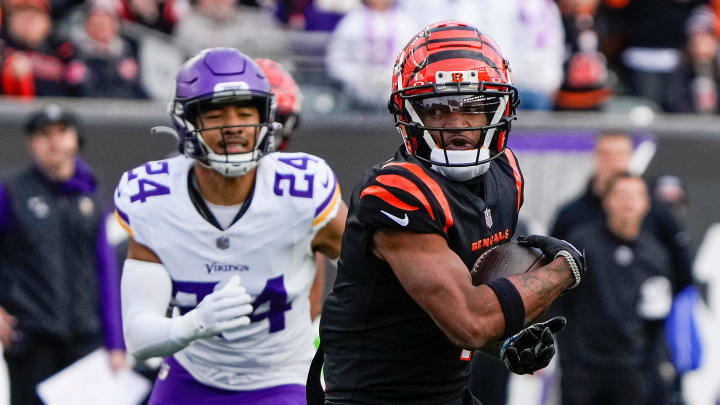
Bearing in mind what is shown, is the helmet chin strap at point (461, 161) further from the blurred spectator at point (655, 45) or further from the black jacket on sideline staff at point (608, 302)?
the blurred spectator at point (655, 45)

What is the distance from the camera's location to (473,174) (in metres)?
3.34

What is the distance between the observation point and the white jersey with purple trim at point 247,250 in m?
4.07

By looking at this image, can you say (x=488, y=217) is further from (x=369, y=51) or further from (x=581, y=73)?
(x=581, y=73)

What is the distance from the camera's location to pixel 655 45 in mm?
9805

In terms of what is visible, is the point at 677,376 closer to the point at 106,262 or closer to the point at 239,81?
the point at 106,262

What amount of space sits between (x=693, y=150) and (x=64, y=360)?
4596 mm

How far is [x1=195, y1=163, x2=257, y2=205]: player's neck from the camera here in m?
4.14

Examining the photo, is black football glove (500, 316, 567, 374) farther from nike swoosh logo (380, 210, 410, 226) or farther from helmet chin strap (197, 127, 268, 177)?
helmet chin strap (197, 127, 268, 177)

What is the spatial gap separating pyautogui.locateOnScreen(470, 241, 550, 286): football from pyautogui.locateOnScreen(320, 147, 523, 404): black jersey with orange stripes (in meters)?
0.04

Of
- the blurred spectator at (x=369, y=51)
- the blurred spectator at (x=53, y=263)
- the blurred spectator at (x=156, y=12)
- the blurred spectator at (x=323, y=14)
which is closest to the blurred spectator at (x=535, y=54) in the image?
the blurred spectator at (x=369, y=51)

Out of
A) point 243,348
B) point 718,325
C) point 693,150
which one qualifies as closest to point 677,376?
point 718,325

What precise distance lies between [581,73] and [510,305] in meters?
5.90

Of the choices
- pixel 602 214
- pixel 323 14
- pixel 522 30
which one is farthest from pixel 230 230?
pixel 522 30

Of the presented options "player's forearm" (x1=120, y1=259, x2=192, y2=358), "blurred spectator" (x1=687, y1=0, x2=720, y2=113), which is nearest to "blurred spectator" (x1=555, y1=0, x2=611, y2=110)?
"blurred spectator" (x1=687, y1=0, x2=720, y2=113)
